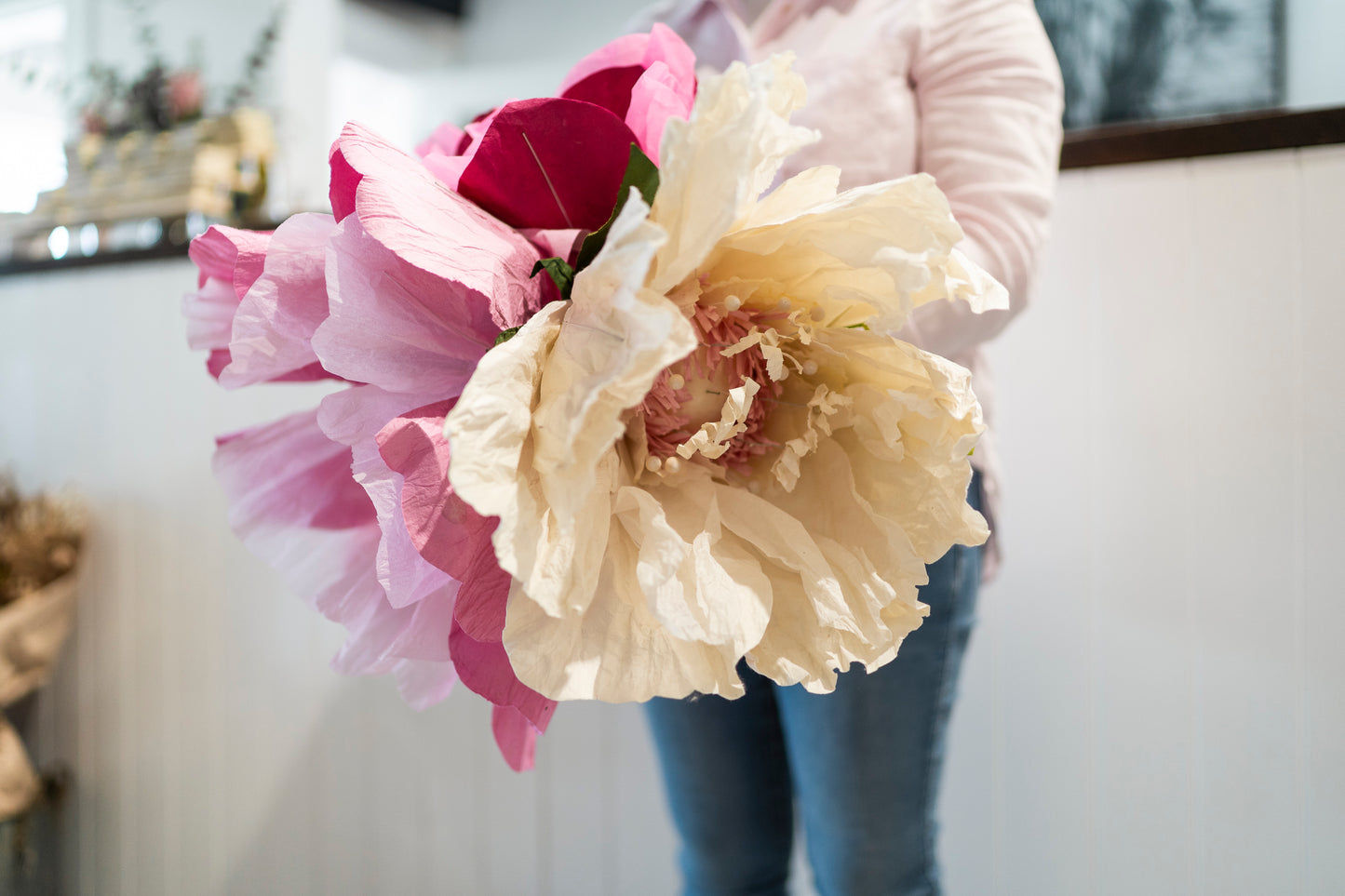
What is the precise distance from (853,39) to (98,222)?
1712 millimetres

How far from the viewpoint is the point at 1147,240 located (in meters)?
1.00

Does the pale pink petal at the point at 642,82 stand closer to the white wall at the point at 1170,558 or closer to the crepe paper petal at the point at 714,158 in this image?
the crepe paper petal at the point at 714,158

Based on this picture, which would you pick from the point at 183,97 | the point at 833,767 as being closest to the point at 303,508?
the point at 833,767

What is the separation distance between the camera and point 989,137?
612 millimetres

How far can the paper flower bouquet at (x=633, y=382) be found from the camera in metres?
0.29

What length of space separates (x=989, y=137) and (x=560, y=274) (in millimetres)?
420

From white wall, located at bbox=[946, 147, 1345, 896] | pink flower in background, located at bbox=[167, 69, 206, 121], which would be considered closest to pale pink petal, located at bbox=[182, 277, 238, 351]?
white wall, located at bbox=[946, 147, 1345, 896]

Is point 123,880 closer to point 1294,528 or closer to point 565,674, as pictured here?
point 565,674

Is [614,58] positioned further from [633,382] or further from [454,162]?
[633,382]

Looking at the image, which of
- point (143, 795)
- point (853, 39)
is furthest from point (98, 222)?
point (853, 39)

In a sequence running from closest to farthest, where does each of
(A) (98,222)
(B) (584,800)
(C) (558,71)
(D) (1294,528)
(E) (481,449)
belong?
(E) (481,449) → (D) (1294,528) → (B) (584,800) → (A) (98,222) → (C) (558,71)

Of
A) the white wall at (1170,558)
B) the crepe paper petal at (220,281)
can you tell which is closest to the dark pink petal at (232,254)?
the crepe paper petal at (220,281)

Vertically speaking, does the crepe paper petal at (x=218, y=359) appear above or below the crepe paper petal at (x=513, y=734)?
above

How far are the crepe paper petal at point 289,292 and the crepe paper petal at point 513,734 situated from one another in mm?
197
